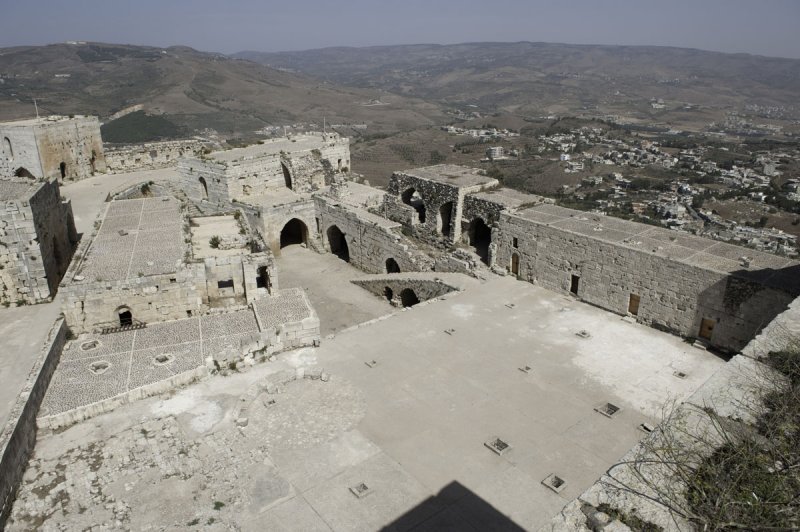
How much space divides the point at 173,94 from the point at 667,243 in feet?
352

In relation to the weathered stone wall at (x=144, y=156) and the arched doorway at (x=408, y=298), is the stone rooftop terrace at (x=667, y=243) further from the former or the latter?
the weathered stone wall at (x=144, y=156)

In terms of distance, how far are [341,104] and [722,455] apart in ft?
431

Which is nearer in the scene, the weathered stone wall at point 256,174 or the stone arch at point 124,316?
the stone arch at point 124,316

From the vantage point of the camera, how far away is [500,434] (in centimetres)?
1017

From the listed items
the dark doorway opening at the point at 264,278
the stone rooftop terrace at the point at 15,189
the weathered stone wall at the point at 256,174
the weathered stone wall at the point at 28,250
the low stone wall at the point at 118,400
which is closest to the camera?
the low stone wall at the point at 118,400

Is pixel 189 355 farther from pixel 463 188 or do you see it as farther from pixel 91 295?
pixel 463 188

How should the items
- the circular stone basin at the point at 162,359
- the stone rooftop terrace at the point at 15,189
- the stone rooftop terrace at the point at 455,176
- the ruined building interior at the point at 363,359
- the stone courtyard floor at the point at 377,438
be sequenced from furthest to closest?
the stone rooftop terrace at the point at 455,176
the stone rooftop terrace at the point at 15,189
the circular stone basin at the point at 162,359
the ruined building interior at the point at 363,359
the stone courtyard floor at the point at 377,438

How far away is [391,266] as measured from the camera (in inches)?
838

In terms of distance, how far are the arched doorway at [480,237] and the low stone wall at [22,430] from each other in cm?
1340

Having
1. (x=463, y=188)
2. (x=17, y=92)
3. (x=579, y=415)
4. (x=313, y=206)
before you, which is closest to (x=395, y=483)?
(x=579, y=415)

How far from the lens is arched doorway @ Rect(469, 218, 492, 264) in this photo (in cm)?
1999

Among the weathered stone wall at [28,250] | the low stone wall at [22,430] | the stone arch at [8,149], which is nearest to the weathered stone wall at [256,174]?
the stone arch at [8,149]

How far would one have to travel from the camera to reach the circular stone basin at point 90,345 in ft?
40.2

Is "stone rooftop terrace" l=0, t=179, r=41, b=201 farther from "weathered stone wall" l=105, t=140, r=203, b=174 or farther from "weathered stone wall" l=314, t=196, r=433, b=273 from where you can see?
"weathered stone wall" l=105, t=140, r=203, b=174
